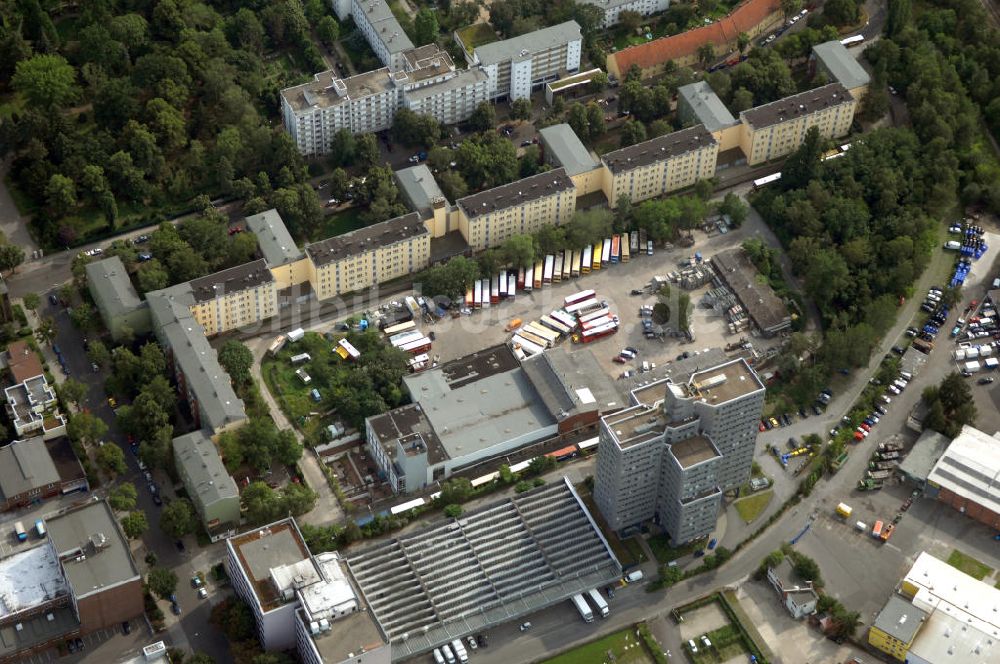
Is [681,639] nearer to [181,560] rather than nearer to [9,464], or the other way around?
[181,560]

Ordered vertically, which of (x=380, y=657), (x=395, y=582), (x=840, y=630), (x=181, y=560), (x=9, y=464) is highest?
(x=9, y=464)

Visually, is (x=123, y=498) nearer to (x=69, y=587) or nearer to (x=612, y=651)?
(x=69, y=587)

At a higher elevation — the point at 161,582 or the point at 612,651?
the point at 161,582

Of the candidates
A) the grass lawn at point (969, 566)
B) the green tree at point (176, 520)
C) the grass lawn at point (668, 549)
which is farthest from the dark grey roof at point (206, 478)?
the grass lawn at point (969, 566)

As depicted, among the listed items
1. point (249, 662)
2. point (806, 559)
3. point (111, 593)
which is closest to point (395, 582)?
point (249, 662)

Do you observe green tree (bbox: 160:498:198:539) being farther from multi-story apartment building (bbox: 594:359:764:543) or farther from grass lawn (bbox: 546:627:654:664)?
multi-story apartment building (bbox: 594:359:764:543)

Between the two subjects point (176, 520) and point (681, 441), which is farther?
point (176, 520)

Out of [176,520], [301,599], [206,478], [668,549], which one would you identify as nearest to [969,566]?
[668,549]
